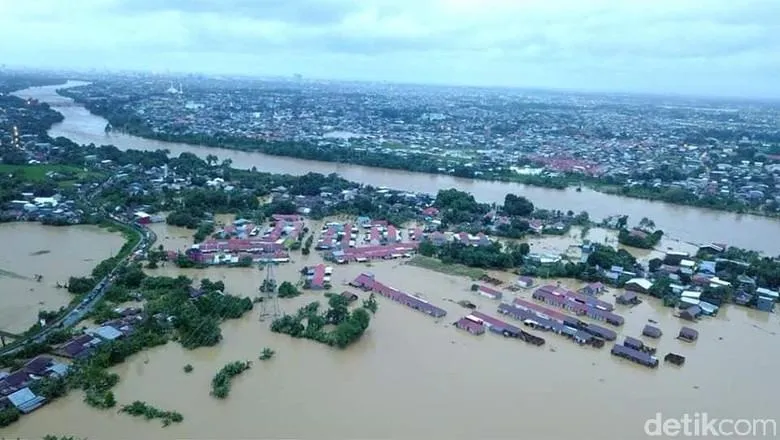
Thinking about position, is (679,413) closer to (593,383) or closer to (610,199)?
(593,383)

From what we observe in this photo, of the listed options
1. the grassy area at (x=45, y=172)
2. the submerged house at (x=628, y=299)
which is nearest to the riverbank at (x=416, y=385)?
the submerged house at (x=628, y=299)

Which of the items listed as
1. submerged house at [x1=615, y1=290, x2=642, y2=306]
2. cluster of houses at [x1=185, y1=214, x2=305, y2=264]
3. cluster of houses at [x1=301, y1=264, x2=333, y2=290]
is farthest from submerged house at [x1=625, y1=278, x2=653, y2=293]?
cluster of houses at [x1=185, y1=214, x2=305, y2=264]

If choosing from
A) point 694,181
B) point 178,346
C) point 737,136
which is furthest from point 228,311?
point 737,136

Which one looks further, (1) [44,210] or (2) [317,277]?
(1) [44,210]

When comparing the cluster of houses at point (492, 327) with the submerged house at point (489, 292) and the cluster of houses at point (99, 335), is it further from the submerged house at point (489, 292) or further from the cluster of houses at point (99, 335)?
the cluster of houses at point (99, 335)

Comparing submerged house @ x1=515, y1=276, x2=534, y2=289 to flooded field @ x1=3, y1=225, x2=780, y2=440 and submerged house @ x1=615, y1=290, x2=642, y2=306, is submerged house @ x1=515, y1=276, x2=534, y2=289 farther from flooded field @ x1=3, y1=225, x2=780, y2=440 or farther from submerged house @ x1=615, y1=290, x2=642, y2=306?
flooded field @ x1=3, y1=225, x2=780, y2=440

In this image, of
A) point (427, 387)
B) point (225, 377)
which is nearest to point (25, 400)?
point (225, 377)

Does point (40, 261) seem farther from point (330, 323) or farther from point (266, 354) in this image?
point (330, 323)
